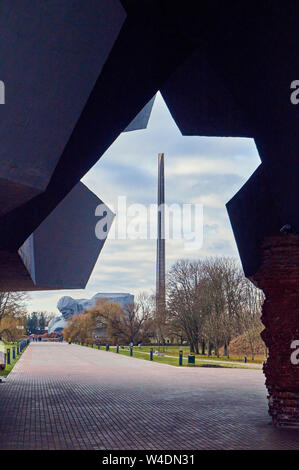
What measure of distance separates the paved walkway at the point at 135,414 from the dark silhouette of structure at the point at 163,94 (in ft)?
5.18

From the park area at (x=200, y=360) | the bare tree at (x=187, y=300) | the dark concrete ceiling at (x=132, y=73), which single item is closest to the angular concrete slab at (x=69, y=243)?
the park area at (x=200, y=360)

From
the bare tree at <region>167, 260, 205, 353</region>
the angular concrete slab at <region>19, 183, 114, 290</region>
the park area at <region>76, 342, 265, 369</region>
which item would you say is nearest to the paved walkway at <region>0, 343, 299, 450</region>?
the angular concrete slab at <region>19, 183, 114, 290</region>

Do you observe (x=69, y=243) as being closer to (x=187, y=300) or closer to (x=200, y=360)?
(x=200, y=360)

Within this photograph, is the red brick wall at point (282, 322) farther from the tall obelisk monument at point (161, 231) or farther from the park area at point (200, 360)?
the tall obelisk monument at point (161, 231)

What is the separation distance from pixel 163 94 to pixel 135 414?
8.19 meters

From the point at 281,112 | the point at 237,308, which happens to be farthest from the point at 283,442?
the point at 237,308

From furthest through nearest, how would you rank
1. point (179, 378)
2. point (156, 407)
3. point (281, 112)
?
point (179, 378) → point (156, 407) → point (281, 112)

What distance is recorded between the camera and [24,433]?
29.8 ft

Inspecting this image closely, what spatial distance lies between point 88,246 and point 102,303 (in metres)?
41.2

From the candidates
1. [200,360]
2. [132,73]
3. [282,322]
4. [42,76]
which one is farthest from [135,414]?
[200,360]

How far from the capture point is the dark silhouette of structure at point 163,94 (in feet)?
20.3

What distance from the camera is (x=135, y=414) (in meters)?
11.4

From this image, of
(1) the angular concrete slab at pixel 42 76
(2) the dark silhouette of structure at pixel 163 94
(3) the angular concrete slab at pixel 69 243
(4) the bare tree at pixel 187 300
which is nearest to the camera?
(1) the angular concrete slab at pixel 42 76
